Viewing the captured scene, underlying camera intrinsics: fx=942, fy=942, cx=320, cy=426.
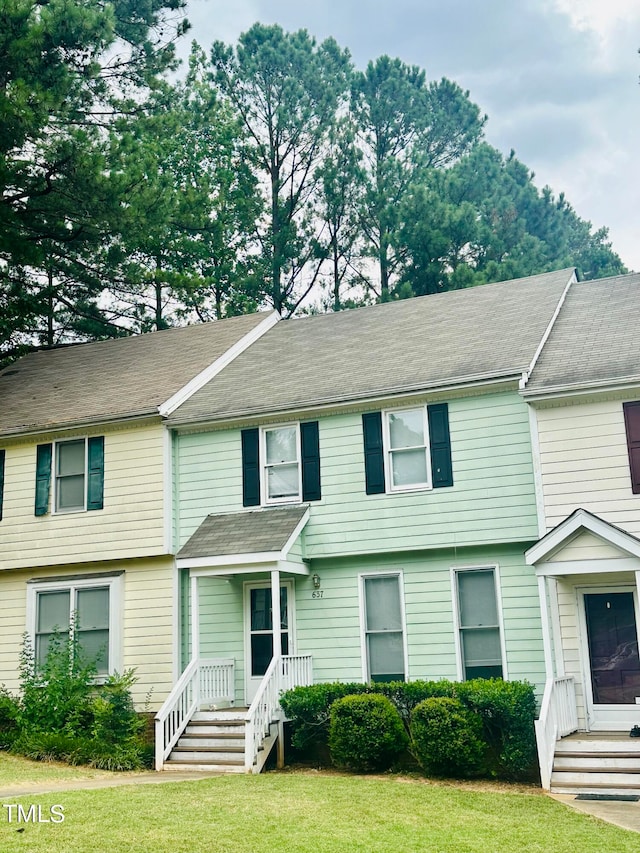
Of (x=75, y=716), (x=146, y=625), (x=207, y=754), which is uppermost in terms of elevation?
(x=146, y=625)

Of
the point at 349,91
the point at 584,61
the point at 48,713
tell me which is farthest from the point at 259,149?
the point at 48,713

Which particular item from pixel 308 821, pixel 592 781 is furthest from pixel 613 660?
pixel 308 821

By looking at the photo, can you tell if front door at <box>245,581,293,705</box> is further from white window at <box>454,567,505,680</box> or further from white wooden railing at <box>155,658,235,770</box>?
white window at <box>454,567,505,680</box>

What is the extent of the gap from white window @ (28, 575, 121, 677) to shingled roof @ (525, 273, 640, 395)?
844 cm

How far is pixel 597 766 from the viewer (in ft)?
40.5

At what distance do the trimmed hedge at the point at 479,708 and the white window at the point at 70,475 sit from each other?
5.90 meters

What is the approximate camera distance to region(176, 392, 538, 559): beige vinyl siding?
14.9 metres

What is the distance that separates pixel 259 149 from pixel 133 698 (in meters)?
22.7

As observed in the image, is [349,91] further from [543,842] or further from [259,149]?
[543,842]

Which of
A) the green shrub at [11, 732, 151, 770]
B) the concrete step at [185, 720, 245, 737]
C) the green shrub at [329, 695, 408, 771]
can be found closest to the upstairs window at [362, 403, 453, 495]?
the green shrub at [329, 695, 408, 771]

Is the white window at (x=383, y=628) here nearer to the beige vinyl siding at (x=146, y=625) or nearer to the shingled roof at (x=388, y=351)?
the shingled roof at (x=388, y=351)

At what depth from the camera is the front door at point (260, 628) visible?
16344 millimetres

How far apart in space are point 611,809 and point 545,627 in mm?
2987

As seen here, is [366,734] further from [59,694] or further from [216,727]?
[59,694]
